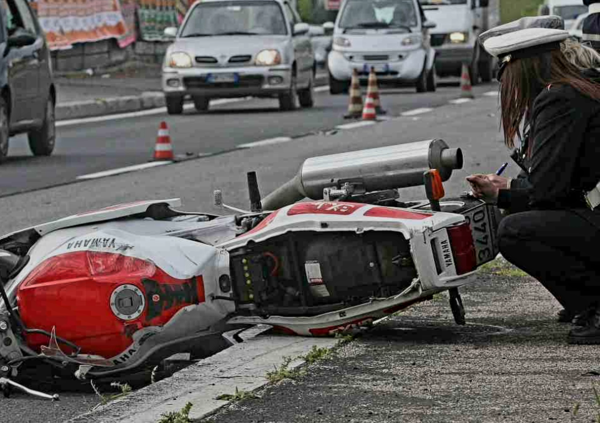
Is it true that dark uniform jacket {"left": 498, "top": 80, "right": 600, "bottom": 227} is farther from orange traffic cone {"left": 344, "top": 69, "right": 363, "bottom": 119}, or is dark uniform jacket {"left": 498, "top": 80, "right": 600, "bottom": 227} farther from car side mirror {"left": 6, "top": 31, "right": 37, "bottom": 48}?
orange traffic cone {"left": 344, "top": 69, "right": 363, "bottom": 119}

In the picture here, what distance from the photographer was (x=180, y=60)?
2258 centimetres

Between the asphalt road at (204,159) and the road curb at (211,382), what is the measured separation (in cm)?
39

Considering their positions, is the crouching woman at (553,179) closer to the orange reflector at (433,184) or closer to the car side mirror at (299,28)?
the orange reflector at (433,184)

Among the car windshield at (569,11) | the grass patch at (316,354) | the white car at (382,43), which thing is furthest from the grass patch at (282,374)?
the car windshield at (569,11)

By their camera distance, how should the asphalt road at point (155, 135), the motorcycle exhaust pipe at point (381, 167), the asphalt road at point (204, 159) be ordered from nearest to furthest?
1. the motorcycle exhaust pipe at point (381, 167)
2. the asphalt road at point (204, 159)
3. the asphalt road at point (155, 135)

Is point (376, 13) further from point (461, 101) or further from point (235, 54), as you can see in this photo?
point (235, 54)

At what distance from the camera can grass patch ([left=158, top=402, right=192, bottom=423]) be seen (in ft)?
15.7

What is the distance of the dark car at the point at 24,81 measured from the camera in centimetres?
1551

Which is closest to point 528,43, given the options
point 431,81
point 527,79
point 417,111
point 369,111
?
point 527,79

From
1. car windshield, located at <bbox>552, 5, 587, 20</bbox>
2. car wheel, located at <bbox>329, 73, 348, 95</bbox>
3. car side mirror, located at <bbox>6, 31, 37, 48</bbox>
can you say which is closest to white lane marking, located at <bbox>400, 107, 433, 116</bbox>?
car wheel, located at <bbox>329, 73, 348, 95</bbox>

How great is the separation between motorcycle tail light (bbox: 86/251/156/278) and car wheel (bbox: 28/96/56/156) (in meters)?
11.0

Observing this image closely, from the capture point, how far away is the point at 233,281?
611 centimetres

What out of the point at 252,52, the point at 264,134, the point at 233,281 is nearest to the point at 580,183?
the point at 233,281

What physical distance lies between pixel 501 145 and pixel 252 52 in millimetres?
6891
